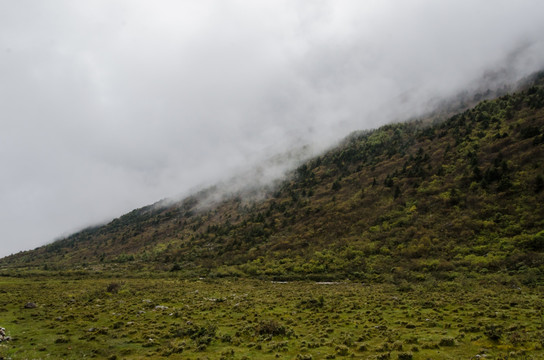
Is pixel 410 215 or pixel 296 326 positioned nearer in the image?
pixel 296 326

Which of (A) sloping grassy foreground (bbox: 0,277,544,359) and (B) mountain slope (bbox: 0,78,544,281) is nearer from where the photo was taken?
(A) sloping grassy foreground (bbox: 0,277,544,359)

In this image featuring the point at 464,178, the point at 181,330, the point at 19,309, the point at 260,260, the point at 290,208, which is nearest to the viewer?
the point at 181,330

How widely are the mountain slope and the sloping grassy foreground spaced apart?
1532 centimetres

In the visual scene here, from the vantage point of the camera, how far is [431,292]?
110 feet

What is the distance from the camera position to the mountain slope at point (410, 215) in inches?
1861

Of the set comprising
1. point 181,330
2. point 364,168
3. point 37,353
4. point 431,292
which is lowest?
point 431,292

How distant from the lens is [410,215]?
65688mm

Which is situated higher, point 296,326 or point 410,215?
point 410,215

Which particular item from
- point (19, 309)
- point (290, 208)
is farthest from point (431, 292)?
point (290, 208)

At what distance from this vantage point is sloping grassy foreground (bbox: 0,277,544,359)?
1610 cm

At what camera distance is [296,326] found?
76.0 ft

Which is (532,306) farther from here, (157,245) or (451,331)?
(157,245)

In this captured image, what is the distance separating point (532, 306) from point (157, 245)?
145180 mm

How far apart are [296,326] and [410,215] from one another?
2120 inches
